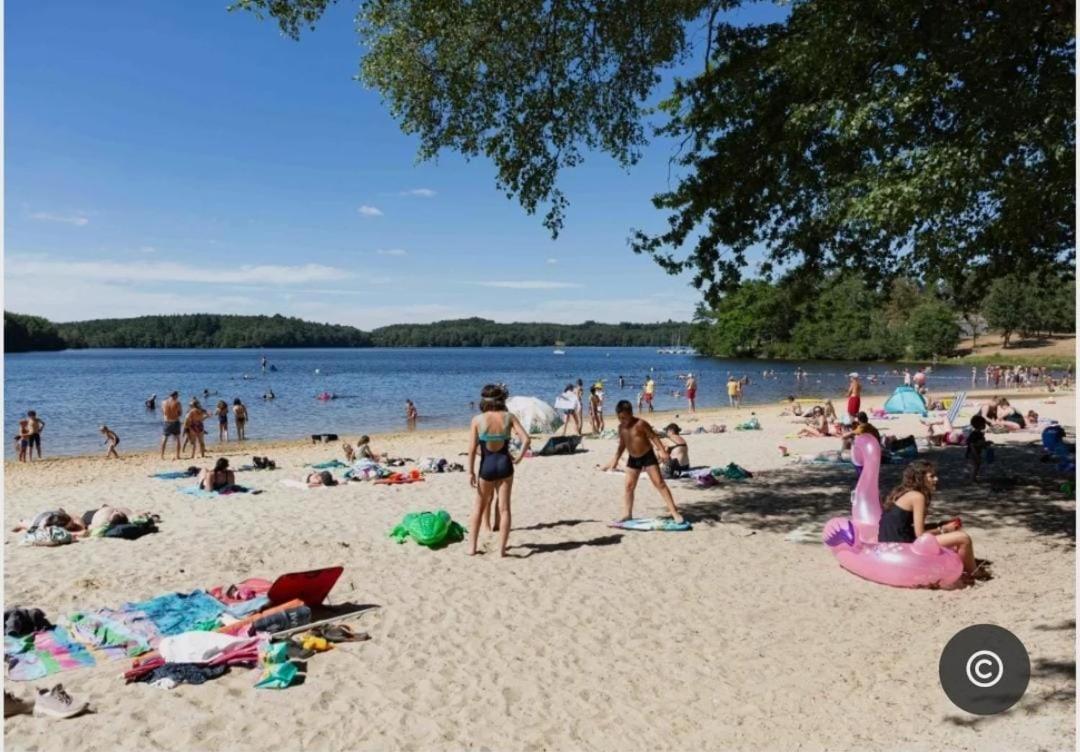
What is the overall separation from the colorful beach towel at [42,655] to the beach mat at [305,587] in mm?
1352

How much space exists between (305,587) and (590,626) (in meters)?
2.41

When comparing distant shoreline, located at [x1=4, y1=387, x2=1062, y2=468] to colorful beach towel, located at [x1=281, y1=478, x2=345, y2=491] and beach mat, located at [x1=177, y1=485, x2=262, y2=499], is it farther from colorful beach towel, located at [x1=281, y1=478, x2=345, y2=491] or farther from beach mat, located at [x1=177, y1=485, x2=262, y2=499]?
colorful beach towel, located at [x1=281, y1=478, x2=345, y2=491]

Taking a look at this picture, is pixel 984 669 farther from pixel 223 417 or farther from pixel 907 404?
pixel 907 404

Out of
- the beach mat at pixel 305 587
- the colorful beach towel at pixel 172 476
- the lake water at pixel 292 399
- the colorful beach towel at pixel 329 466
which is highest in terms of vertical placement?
the beach mat at pixel 305 587

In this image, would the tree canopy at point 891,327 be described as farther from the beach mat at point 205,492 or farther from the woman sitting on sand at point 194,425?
the beach mat at point 205,492

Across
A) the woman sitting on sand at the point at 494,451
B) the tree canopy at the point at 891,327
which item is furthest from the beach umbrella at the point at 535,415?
the tree canopy at the point at 891,327

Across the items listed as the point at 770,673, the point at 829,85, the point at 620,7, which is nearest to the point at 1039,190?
the point at 829,85

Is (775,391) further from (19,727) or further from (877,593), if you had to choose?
(19,727)

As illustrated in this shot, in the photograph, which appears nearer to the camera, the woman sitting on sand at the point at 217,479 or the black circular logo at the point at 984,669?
the black circular logo at the point at 984,669

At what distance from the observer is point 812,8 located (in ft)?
28.7

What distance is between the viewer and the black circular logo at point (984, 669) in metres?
4.53

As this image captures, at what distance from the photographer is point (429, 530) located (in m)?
8.45

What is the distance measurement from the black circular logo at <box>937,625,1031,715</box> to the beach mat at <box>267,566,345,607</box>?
470cm

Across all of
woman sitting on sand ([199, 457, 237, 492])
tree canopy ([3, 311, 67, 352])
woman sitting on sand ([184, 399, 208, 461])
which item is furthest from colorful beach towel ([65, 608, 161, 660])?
tree canopy ([3, 311, 67, 352])
